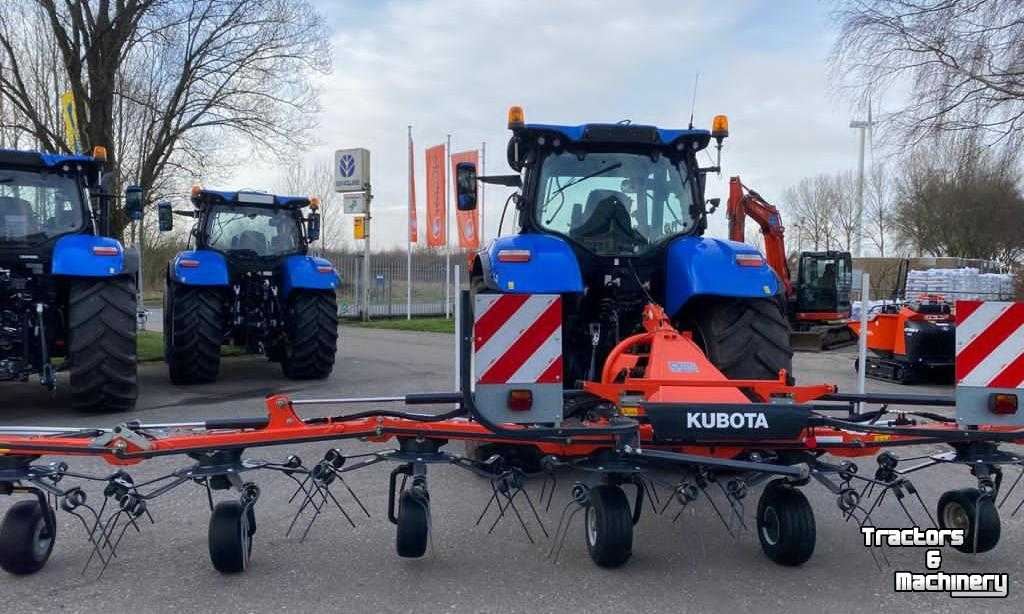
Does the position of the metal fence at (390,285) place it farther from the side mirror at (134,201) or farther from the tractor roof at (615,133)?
the tractor roof at (615,133)

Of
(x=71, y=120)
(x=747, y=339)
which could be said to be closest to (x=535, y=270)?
(x=747, y=339)

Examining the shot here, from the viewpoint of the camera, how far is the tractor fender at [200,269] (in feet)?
31.5

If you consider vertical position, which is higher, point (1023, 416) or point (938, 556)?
point (1023, 416)

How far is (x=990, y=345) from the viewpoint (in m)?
3.99

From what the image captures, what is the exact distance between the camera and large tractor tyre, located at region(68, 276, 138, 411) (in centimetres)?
761

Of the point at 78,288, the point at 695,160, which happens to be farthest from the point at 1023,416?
the point at 78,288

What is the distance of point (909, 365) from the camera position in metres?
11.6

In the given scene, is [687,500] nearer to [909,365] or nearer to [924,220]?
[909,365]

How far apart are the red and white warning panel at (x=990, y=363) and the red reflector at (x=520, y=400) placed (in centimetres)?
205

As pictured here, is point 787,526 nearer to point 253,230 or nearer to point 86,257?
point 86,257

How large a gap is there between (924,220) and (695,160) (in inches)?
1169

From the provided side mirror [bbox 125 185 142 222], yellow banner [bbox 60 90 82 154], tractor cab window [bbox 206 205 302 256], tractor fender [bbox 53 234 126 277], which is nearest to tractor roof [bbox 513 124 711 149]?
tractor fender [bbox 53 234 126 277]

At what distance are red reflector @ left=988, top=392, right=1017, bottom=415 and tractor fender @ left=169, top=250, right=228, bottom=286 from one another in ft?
27.1

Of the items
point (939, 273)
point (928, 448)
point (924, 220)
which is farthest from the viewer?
point (924, 220)
